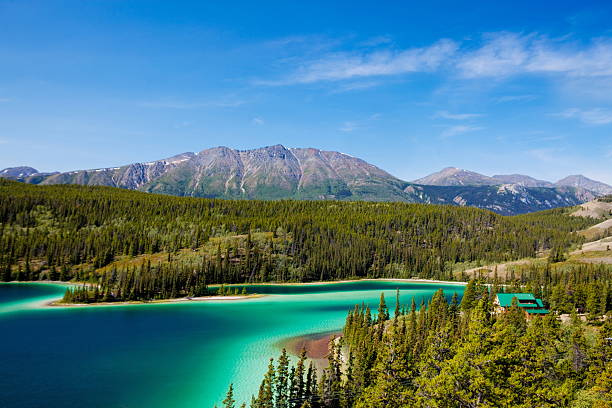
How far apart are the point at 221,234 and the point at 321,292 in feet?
242

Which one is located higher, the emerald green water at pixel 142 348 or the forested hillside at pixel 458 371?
the forested hillside at pixel 458 371

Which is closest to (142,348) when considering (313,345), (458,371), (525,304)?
(313,345)

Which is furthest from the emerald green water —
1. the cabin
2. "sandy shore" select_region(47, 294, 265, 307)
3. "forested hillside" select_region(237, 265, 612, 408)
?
the cabin

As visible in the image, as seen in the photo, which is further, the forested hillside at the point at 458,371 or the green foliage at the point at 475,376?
the forested hillside at the point at 458,371

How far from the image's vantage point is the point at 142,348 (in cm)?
6297

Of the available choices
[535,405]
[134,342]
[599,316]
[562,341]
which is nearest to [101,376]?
[134,342]

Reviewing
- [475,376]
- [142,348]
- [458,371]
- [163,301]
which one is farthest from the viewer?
[163,301]

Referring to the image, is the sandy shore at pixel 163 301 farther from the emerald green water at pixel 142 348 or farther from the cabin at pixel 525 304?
the cabin at pixel 525 304

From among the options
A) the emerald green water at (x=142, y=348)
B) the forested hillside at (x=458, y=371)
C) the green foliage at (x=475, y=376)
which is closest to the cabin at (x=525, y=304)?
the forested hillside at (x=458, y=371)

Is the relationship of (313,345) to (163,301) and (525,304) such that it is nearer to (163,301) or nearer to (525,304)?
(525,304)

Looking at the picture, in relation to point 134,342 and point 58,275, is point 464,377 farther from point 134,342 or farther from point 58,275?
point 58,275

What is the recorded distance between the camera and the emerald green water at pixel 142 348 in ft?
145

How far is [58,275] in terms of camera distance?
14562 centimetres

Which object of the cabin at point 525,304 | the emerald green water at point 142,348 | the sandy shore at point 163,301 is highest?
the cabin at point 525,304
